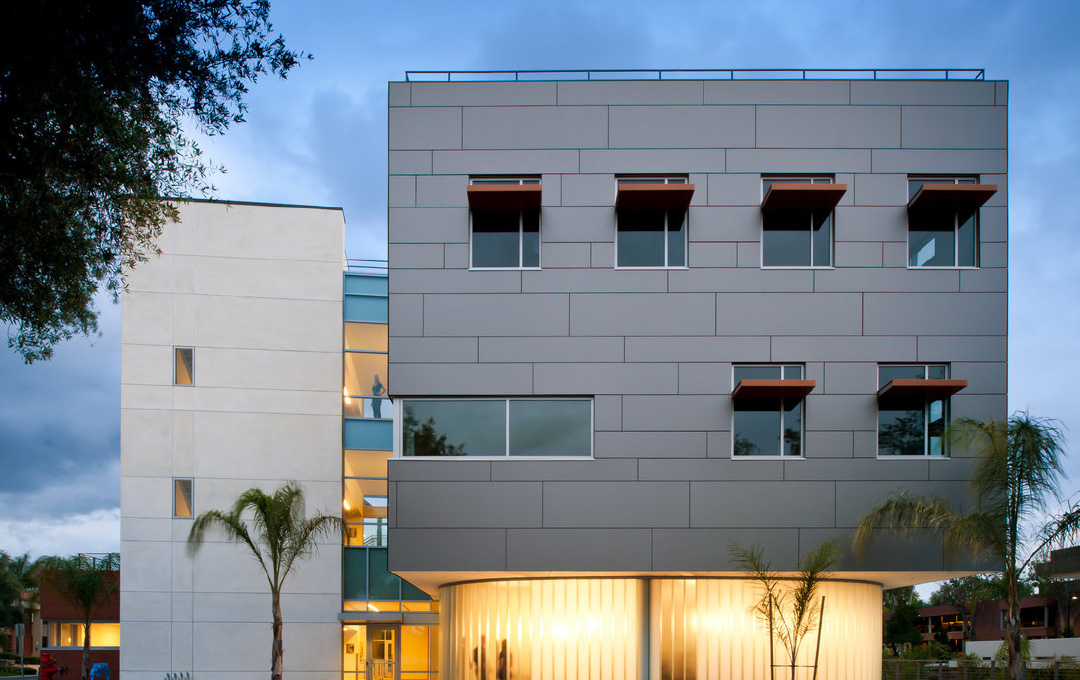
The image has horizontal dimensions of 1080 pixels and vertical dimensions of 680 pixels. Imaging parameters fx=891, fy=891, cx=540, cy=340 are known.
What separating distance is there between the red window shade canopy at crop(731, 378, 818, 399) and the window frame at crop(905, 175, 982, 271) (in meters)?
3.13

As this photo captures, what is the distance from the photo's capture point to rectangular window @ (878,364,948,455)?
52.0 ft

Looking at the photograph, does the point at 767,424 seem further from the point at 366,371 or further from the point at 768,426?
the point at 366,371

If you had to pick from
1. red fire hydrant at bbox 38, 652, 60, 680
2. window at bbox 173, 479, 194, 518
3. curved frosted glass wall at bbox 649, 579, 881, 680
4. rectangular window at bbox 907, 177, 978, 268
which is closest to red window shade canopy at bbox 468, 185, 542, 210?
rectangular window at bbox 907, 177, 978, 268

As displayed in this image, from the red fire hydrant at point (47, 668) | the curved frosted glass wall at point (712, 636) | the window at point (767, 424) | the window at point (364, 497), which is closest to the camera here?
the window at point (767, 424)

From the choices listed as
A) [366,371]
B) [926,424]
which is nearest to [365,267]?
[366,371]

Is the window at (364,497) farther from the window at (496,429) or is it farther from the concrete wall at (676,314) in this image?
the concrete wall at (676,314)

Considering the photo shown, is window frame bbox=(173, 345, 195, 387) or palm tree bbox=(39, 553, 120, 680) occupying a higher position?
window frame bbox=(173, 345, 195, 387)

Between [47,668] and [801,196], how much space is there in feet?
78.2

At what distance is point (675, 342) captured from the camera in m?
16.0

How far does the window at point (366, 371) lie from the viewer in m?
26.0

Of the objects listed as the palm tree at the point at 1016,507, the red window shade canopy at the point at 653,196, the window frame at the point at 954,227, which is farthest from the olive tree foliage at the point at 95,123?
the palm tree at the point at 1016,507

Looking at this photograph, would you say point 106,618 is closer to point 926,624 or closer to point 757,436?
point 757,436

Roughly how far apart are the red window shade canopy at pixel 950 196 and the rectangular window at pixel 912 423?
304 centimetres

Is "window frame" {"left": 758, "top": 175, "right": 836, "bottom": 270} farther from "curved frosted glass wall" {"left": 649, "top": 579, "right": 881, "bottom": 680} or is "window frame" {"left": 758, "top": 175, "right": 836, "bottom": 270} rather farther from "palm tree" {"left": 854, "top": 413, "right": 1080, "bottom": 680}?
"curved frosted glass wall" {"left": 649, "top": 579, "right": 881, "bottom": 680}
